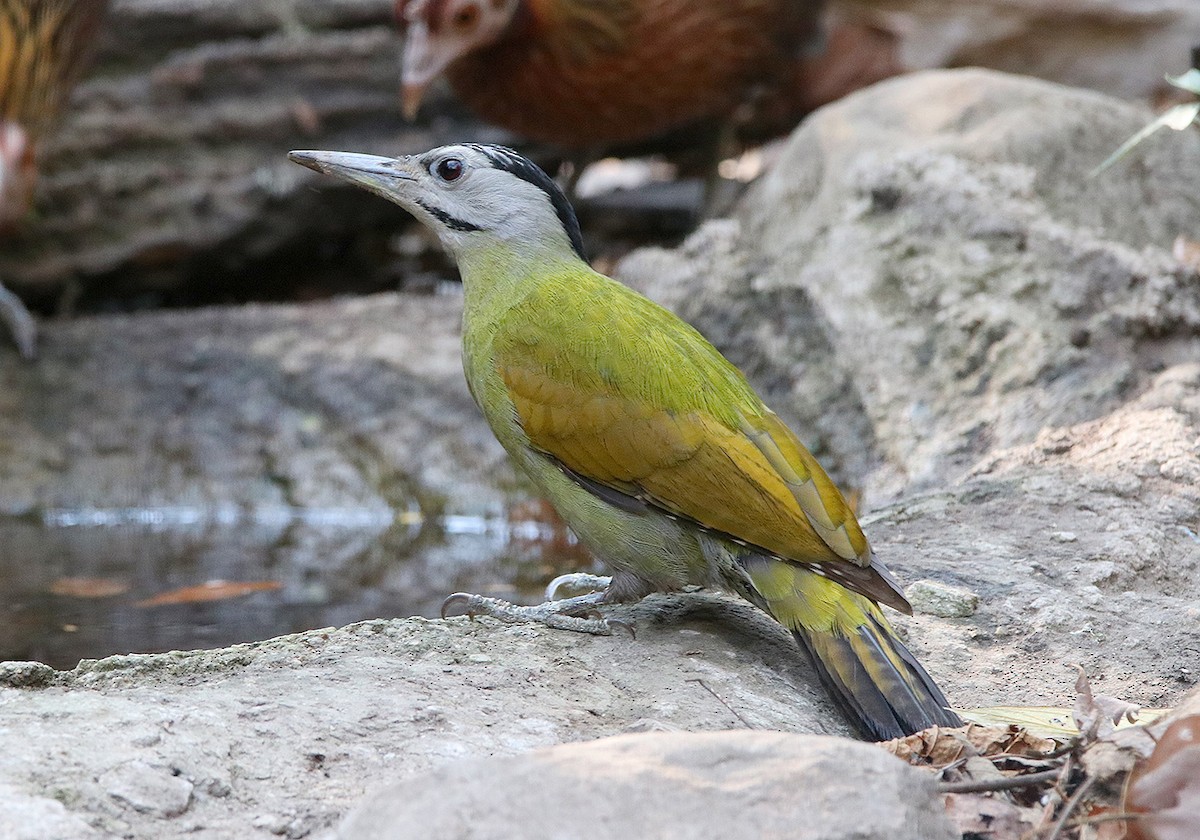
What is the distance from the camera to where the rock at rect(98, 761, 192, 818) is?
2131 mm

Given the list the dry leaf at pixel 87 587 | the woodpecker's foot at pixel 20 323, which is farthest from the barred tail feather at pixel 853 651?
the woodpecker's foot at pixel 20 323

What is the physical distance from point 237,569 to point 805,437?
182 centimetres

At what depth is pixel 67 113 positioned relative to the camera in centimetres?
675

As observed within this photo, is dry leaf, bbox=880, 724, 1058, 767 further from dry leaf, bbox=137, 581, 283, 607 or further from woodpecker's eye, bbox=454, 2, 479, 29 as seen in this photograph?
woodpecker's eye, bbox=454, 2, 479, 29

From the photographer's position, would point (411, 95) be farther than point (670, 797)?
Yes

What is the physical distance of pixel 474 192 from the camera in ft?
11.7

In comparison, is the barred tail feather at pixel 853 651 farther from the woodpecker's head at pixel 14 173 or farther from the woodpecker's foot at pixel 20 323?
the woodpecker's head at pixel 14 173

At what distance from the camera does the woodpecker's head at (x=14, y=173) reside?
577cm

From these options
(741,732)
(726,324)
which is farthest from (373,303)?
(741,732)

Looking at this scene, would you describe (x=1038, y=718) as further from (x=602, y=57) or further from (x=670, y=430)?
(x=602, y=57)

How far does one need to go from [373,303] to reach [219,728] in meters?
3.84

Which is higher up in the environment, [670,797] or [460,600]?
[670,797]

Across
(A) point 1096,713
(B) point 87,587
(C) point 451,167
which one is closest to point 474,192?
(C) point 451,167

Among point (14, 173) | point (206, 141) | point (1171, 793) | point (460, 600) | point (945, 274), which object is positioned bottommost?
point (206, 141)
